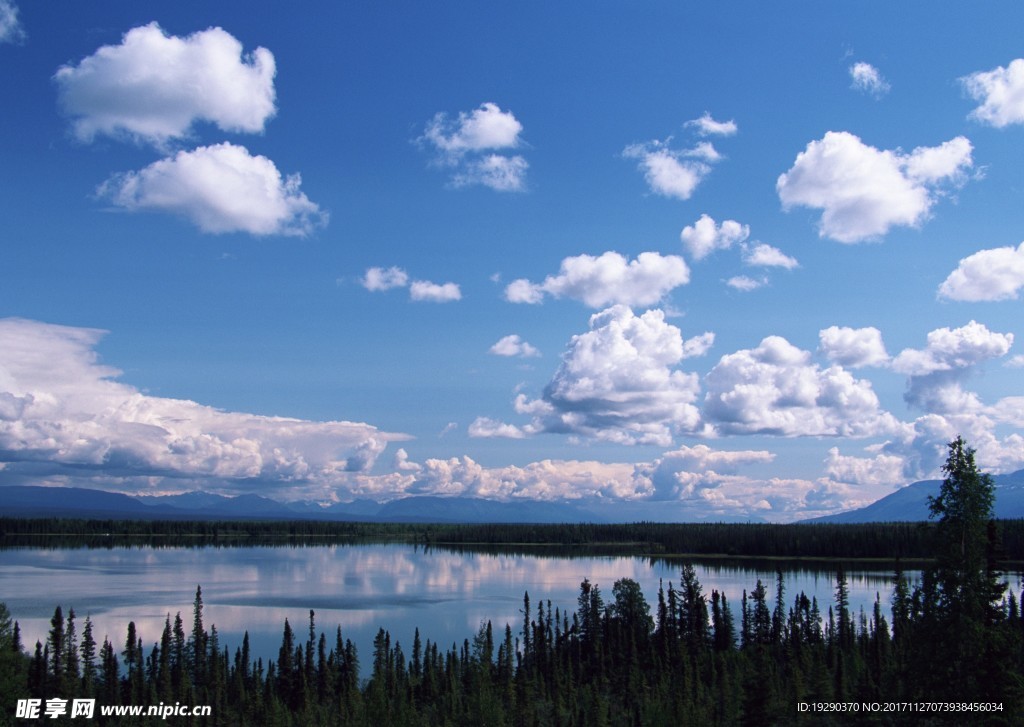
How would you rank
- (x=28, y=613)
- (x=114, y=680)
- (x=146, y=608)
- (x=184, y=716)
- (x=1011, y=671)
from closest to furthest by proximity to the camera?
(x=1011, y=671)
(x=184, y=716)
(x=114, y=680)
(x=28, y=613)
(x=146, y=608)

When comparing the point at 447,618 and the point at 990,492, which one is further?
the point at 447,618

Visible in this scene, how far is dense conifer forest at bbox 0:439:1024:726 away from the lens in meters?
36.3

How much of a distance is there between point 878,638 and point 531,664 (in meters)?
49.5

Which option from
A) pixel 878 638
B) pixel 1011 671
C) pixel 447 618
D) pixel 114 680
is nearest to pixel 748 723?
pixel 1011 671

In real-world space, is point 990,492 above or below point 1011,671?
above

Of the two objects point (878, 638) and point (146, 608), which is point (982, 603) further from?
point (146, 608)

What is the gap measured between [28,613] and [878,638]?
14503 cm

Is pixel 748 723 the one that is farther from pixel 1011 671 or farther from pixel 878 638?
pixel 878 638

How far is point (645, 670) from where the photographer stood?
12344 cm

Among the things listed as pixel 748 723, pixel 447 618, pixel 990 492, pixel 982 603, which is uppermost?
pixel 990 492

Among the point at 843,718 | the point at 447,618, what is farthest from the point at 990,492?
the point at 447,618

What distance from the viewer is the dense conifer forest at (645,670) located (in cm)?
3628

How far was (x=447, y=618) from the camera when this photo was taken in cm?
17062

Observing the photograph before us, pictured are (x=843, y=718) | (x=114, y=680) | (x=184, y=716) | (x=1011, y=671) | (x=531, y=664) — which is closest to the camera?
(x=1011, y=671)
